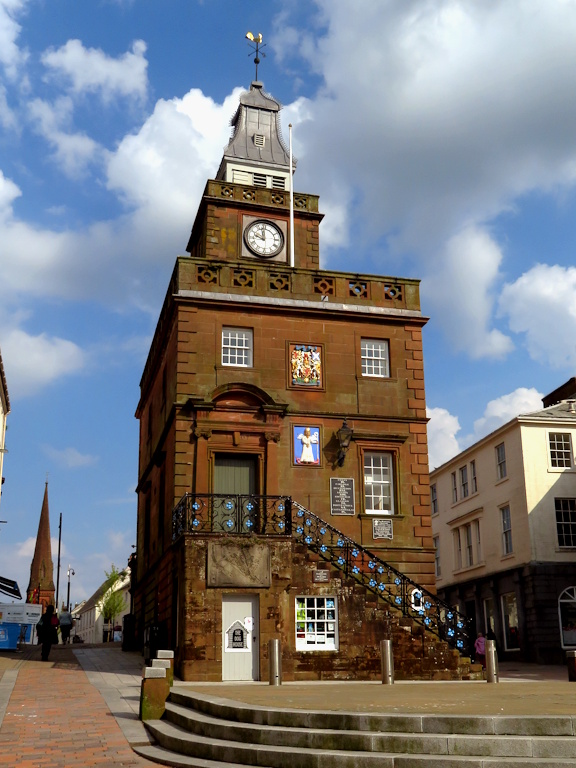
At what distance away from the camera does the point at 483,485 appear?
132 ft

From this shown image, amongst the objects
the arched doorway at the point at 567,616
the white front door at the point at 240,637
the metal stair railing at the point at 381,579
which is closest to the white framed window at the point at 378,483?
the metal stair railing at the point at 381,579

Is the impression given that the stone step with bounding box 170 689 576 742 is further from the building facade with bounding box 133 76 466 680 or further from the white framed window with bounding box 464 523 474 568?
the white framed window with bounding box 464 523 474 568

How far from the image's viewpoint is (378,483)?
2452cm

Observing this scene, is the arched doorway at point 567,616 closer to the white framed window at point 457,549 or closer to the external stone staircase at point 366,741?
the white framed window at point 457,549

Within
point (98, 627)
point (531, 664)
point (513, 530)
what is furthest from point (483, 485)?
point (98, 627)

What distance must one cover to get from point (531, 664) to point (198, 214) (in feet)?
68.9

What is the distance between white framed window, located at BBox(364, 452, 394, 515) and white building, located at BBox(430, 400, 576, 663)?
1088 centimetres

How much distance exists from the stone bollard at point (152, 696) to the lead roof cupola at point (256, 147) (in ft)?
69.8

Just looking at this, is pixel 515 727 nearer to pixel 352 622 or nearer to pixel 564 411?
pixel 352 622

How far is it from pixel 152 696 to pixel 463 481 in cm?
A: 3080

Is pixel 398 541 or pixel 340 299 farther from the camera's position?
pixel 340 299

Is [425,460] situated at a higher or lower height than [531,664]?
higher

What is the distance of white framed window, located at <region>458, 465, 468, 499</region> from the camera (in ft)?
140

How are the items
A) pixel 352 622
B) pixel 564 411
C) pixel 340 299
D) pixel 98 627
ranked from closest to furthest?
pixel 352 622 < pixel 340 299 < pixel 564 411 < pixel 98 627
